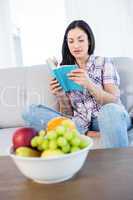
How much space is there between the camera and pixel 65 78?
183cm

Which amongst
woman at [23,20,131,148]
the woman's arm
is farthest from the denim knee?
the woman's arm

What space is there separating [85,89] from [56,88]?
0.17 meters

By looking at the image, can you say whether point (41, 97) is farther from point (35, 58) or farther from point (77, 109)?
point (35, 58)

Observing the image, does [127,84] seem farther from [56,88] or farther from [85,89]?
[56,88]

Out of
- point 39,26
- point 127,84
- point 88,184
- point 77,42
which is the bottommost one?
point 88,184

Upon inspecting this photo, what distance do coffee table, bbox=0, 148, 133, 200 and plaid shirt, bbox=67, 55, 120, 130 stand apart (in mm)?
782

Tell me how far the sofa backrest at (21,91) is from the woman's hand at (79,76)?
373 millimetres

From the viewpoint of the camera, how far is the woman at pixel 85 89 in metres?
1.83

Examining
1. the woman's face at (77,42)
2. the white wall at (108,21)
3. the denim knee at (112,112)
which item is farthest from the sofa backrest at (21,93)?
the white wall at (108,21)

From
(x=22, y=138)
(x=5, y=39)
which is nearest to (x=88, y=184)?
(x=22, y=138)
